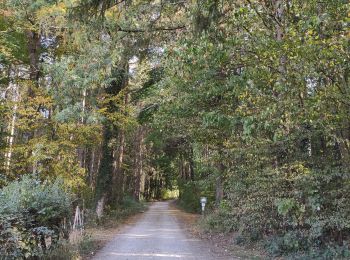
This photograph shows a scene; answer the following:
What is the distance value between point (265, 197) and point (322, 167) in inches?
69.5

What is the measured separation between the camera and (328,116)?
7.81 meters

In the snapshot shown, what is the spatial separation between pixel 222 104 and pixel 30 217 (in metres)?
7.43

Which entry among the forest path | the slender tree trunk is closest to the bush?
the forest path

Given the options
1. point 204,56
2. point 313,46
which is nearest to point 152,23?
point 204,56

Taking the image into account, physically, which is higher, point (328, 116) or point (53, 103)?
point (53, 103)

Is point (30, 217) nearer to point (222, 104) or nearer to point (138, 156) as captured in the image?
point (222, 104)

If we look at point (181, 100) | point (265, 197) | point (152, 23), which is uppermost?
point (152, 23)

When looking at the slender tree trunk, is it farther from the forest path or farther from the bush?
the bush

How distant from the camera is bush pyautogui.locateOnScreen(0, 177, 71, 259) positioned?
6.87m

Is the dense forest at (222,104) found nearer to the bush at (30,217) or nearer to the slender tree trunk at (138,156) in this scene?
the bush at (30,217)

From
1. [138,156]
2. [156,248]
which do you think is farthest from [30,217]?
[138,156]

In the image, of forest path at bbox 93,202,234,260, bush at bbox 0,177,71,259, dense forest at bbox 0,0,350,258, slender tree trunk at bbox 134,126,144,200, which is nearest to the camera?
bush at bbox 0,177,71,259

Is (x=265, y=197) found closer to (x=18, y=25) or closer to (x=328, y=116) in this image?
(x=328, y=116)

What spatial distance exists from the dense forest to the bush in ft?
0.11
